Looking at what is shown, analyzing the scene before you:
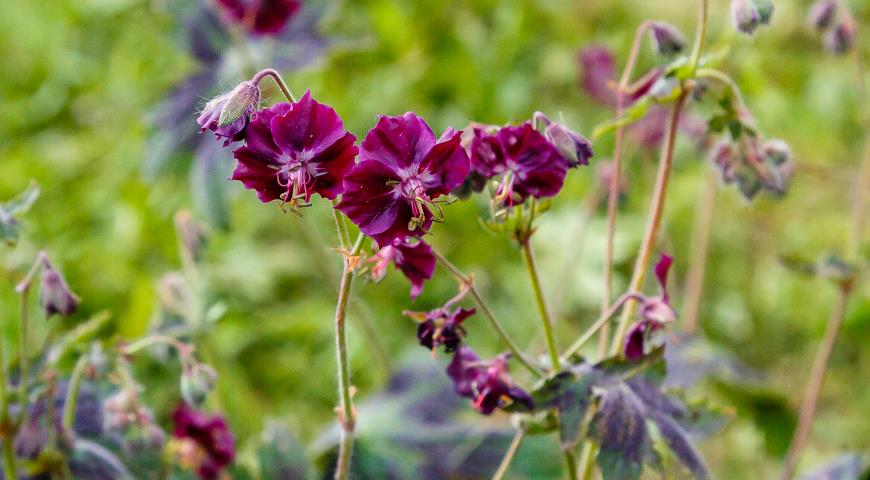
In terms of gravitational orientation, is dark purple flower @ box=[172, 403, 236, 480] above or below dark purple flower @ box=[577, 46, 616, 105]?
below

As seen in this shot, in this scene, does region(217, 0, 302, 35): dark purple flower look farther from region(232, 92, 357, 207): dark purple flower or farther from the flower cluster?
region(232, 92, 357, 207): dark purple flower

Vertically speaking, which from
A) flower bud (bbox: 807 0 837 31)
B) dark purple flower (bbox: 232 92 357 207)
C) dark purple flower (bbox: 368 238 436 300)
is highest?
dark purple flower (bbox: 232 92 357 207)

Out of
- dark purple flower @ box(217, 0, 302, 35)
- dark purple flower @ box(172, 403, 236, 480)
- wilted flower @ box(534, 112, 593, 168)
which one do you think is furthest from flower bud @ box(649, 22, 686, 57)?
dark purple flower @ box(217, 0, 302, 35)

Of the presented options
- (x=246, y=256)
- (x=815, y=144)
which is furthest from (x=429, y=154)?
(x=815, y=144)

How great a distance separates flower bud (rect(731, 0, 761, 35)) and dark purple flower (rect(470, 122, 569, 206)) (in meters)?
0.23

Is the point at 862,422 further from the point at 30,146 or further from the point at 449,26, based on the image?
the point at 30,146

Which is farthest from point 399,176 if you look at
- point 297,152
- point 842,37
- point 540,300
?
point 842,37

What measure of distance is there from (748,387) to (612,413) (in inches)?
26.8

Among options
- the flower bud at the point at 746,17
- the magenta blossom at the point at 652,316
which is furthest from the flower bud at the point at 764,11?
the magenta blossom at the point at 652,316

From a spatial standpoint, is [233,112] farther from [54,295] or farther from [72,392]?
[72,392]

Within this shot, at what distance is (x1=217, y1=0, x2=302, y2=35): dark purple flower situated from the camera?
58.4 inches

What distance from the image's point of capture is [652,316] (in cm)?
76

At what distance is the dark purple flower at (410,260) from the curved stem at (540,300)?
85 millimetres

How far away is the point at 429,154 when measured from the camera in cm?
63
